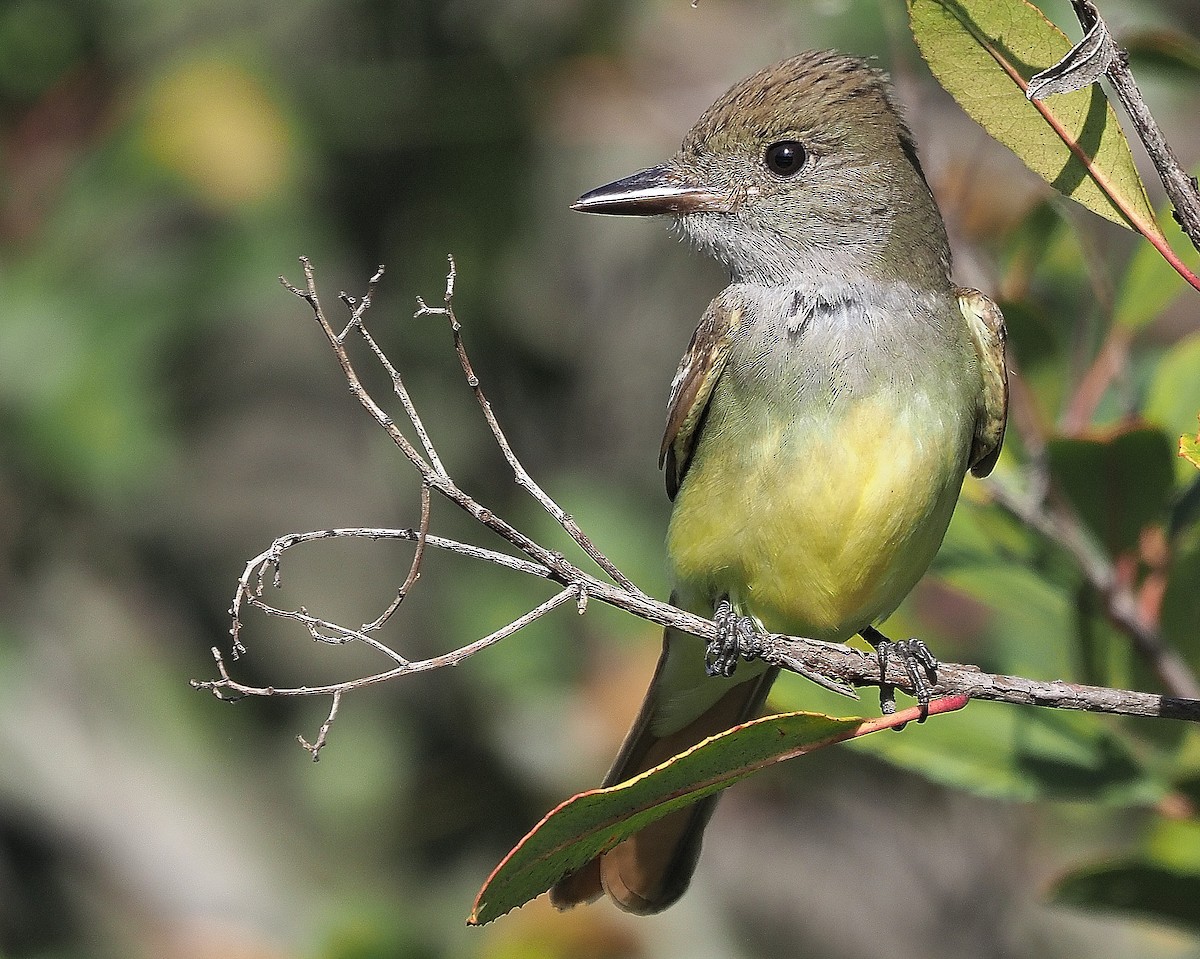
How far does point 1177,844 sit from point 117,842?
3225 mm

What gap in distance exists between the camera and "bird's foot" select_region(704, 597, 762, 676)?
8.50 feet

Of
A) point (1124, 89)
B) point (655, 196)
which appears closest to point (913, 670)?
point (1124, 89)

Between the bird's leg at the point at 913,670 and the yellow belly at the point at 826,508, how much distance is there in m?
0.17

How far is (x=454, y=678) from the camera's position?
17.4ft

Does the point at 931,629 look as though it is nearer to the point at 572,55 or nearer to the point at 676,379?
the point at 676,379

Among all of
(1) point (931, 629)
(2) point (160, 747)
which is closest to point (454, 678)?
(2) point (160, 747)

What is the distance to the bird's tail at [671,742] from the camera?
134 inches

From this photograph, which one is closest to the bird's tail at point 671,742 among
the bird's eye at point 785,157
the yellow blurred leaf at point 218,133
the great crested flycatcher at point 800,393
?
the great crested flycatcher at point 800,393

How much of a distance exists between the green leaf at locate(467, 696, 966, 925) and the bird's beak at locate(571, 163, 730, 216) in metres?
1.26

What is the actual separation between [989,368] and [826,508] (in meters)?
0.58

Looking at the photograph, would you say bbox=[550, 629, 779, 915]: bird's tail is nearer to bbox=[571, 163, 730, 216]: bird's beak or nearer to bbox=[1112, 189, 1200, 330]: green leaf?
bbox=[571, 163, 730, 216]: bird's beak

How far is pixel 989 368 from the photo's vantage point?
10.6 ft

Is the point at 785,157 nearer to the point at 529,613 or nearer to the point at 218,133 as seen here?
the point at 529,613

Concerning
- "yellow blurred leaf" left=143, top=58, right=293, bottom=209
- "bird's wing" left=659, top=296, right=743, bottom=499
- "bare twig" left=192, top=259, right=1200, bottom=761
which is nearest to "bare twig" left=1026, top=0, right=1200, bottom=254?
"bare twig" left=192, top=259, right=1200, bottom=761
